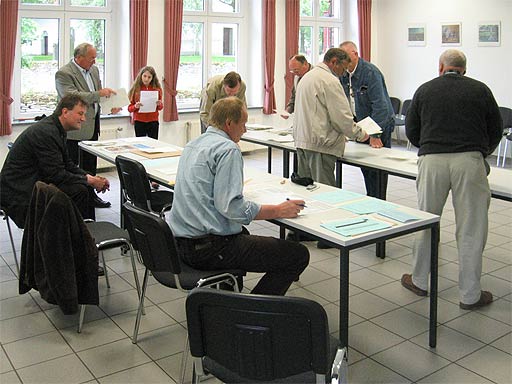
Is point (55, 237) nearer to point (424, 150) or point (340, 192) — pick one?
point (340, 192)

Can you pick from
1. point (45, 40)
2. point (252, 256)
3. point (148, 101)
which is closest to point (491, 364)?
point (252, 256)

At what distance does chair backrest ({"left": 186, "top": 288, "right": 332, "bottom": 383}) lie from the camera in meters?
1.79

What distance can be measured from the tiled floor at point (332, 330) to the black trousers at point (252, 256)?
525mm

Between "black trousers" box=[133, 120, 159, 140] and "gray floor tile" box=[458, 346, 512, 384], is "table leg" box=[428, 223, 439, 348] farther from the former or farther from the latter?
"black trousers" box=[133, 120, 159, 140]

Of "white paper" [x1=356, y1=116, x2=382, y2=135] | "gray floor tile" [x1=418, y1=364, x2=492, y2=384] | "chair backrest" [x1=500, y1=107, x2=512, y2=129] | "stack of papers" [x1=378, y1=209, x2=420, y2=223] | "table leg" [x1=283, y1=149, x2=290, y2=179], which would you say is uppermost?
"chair backrest" [x1=500, y1=107, x2=512, y2=129]

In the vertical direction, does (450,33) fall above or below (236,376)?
above

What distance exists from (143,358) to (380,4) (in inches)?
333

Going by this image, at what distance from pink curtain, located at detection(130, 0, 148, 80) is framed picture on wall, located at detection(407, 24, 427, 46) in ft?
14.2

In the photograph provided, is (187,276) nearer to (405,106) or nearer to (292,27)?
(292,27)

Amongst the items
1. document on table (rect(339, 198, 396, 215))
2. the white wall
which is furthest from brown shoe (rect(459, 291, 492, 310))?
the white wall

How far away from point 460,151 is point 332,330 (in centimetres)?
123

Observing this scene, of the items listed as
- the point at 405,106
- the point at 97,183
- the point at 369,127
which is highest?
the point at 405,106

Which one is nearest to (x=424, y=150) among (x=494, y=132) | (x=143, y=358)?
(x=494, y=132)

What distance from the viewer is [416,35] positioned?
31.7ft
